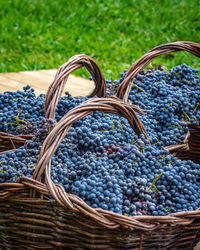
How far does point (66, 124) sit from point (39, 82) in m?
1.55

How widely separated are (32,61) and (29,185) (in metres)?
2.84

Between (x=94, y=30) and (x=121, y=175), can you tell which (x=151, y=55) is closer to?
(x=121, y=175)

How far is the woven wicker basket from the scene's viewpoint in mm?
818

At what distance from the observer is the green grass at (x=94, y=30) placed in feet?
11.7

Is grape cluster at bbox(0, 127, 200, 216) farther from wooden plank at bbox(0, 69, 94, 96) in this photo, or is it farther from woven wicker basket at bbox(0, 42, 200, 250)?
wooden plank at bbox(0, 69, 94, 96)

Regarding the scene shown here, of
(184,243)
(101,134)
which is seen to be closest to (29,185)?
(101,134)

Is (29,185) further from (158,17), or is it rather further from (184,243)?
(158,17)

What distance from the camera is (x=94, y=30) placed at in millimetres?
4246

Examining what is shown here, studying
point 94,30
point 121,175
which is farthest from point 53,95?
point 94,30

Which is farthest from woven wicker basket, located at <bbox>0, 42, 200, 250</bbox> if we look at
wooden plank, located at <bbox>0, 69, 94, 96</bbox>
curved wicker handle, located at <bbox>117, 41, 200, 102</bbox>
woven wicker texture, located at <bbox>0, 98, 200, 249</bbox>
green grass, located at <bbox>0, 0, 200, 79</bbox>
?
green grass, located at <bbox>0, 0, 200, 79</bbox>

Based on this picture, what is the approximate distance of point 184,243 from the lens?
0.96m

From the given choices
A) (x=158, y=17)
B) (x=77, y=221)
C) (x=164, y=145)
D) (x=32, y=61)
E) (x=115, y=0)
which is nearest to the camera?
(x=77, y=221)

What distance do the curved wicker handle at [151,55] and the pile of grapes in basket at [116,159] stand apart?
13 centimetres

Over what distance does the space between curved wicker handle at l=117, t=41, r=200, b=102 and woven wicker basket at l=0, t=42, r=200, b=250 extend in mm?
555
